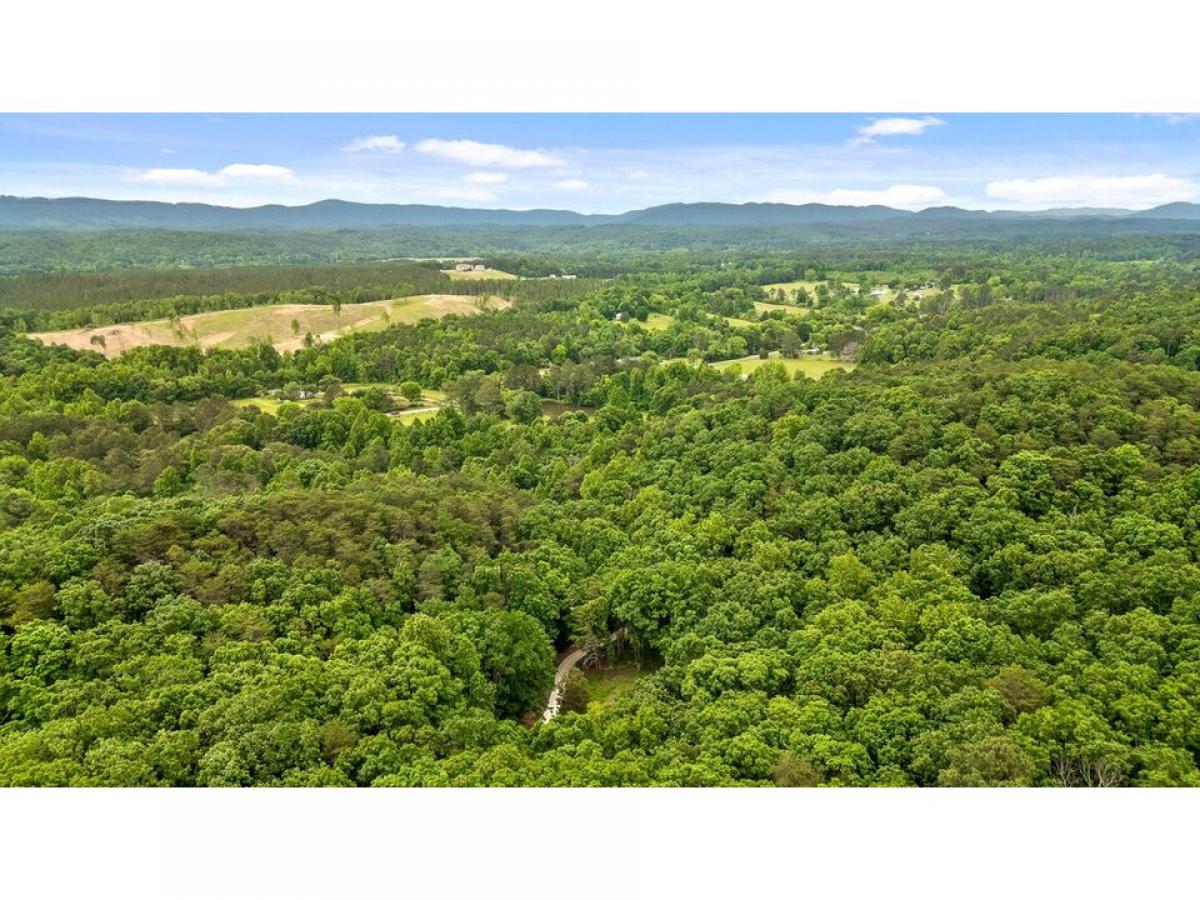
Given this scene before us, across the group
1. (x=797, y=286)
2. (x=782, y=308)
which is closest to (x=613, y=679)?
(x=782, y=308)

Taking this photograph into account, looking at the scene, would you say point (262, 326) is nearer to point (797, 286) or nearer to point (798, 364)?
point (798, 364)

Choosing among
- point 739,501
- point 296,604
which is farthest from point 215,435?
point 739,501

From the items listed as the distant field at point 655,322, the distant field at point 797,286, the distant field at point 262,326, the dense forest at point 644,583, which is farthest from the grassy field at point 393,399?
the distant field at point 797,286

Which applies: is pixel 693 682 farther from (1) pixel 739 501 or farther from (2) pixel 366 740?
(1) pixel 739 501

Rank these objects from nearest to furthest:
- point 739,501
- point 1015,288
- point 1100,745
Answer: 1. point 1100,745
2. point 739,501
3. point 1015,288

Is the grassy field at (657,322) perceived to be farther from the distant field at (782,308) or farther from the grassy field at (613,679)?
the grassy field at (613,679)

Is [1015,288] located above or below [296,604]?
above
